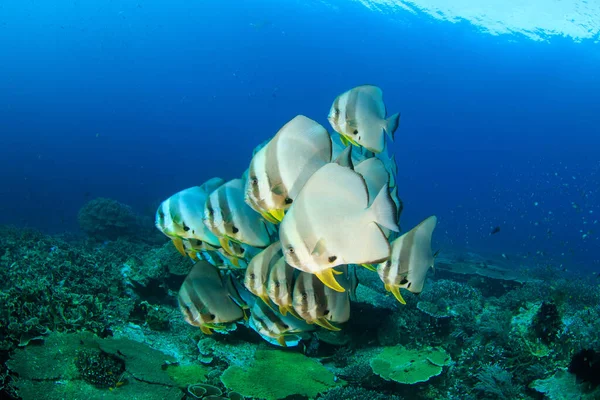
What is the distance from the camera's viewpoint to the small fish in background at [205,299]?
3348 mm

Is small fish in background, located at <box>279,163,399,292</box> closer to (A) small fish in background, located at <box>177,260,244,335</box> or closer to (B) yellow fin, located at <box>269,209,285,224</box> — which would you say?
(B) yellow fin, located at <box>269,209,285,224</box>

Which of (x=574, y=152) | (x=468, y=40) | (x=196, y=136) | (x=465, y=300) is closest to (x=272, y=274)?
(x=465, y=300)

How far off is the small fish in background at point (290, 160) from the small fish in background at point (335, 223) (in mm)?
345

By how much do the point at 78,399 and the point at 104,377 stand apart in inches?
13.0

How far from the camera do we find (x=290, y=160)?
2.03m

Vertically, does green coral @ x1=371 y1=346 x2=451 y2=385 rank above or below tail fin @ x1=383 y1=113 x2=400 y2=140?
below

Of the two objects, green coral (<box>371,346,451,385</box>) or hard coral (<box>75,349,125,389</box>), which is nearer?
hard coral (<box>75,349,125,389</box>)

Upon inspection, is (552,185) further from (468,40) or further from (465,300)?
(465,300)

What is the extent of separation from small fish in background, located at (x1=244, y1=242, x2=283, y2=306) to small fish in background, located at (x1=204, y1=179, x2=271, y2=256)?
124mm

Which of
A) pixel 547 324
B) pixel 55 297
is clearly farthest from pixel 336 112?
pixel 547 324

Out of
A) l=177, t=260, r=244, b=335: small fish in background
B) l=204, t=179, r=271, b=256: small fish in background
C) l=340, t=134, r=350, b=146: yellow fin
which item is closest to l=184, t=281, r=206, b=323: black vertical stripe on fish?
l=177, t=260, r=244, b=335: small fish in background

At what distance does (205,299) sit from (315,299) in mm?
1201

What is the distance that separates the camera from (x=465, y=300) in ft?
27.4

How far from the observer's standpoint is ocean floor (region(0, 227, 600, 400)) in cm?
423
